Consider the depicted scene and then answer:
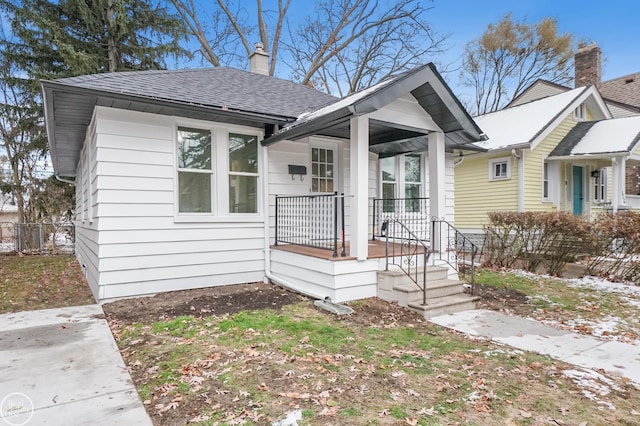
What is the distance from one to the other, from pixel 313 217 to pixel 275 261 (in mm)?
1076

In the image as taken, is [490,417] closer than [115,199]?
Yes

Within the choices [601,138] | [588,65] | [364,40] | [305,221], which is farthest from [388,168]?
[364,40]

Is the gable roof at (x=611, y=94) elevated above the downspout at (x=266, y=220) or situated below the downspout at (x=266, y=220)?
above

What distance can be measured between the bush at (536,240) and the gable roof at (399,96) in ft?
9.92

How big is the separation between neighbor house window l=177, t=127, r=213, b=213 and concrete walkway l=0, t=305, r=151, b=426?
7.63 feet

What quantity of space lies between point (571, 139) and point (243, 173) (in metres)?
12.2

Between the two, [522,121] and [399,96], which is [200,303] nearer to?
[399,96]

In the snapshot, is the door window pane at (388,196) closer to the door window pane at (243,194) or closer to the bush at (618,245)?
the door window pane at (243,194)

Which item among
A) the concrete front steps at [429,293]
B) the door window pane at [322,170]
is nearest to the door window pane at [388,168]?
the door window pane at [322,170]

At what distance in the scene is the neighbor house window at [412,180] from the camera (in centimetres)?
902

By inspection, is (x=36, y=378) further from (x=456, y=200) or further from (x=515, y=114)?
(x=515, y=114)

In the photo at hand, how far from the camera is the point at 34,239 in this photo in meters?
14.2

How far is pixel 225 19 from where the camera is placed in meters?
18.9

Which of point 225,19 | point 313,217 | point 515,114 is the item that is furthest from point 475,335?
point 225,19
